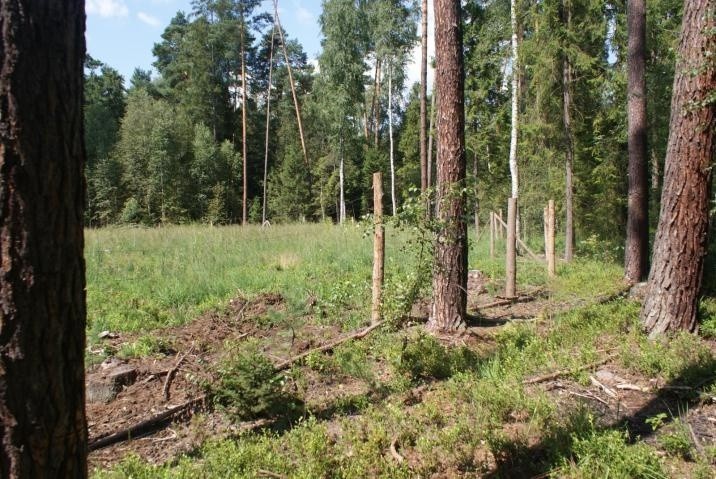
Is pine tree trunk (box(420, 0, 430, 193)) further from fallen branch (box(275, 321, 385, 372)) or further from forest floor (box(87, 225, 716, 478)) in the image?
fallen branch (box(275, 321, 385, 372))

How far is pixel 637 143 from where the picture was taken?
32.1 ft

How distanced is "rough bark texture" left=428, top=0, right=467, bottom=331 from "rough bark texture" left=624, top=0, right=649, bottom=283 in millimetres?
5564

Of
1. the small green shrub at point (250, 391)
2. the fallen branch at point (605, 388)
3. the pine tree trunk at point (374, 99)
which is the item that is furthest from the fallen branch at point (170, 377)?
the pine tree trunk at point (374, 99)

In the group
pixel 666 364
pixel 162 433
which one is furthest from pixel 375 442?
pixel 666 364

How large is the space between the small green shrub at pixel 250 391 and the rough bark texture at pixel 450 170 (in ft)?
8.25

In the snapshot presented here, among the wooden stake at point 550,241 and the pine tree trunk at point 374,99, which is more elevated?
the pine tree trunk at point 374,99

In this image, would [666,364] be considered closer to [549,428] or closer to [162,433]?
[549,428]

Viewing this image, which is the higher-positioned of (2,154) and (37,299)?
(2,154)

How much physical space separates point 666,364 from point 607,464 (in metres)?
2.03

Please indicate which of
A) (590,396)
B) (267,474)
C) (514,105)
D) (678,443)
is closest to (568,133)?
(514,105)

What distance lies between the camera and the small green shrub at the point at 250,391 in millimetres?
4297

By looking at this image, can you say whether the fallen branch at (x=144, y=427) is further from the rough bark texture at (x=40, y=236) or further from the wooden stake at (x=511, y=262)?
the wooden stake at (x=511, y=262)

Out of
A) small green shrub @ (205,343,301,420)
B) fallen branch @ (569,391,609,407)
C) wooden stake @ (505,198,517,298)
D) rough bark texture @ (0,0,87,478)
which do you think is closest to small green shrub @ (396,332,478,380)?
fallen branch @ (569,391,609,407)

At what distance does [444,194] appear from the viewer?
20.2ft
